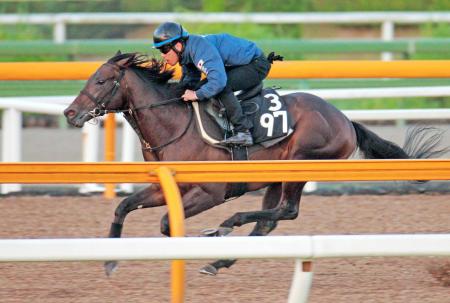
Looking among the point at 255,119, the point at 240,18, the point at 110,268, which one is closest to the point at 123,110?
the point at 255,119

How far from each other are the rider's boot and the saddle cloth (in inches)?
1.9

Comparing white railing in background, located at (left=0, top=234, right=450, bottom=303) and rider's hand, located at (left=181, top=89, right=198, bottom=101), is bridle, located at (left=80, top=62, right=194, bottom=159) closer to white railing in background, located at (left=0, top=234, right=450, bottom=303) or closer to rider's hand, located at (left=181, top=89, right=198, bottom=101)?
rider's hand, located at (left=181, top=89, right=198, bottom=101)

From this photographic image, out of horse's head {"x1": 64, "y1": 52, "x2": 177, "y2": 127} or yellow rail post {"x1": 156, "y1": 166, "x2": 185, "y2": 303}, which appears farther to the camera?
horse's head {"x1": 64, "y1": 52, "x2": 177, "y2": 127}

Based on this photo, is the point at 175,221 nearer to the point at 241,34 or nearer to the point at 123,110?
the point at 123,110

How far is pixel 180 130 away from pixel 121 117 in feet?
6.66

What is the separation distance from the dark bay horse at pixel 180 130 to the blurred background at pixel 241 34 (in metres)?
2.20

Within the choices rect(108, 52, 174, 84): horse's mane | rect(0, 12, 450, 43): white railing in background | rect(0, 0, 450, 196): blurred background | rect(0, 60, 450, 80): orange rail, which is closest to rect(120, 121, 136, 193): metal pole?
rect(0, 0, 450, 196): blurred background

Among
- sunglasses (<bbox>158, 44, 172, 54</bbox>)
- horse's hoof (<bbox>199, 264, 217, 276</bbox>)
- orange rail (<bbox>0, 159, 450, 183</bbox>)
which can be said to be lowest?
horse's hoof (<bbox>199, 264, 217, 276</bbox>)

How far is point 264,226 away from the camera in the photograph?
626 cm

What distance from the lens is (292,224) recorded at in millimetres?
7191

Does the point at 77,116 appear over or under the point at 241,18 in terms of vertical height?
under

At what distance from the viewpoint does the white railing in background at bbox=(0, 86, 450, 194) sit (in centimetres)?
793

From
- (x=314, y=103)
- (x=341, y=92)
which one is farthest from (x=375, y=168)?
(x=341, y=92)

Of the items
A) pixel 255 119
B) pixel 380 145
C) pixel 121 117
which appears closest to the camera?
pixel 255 119
